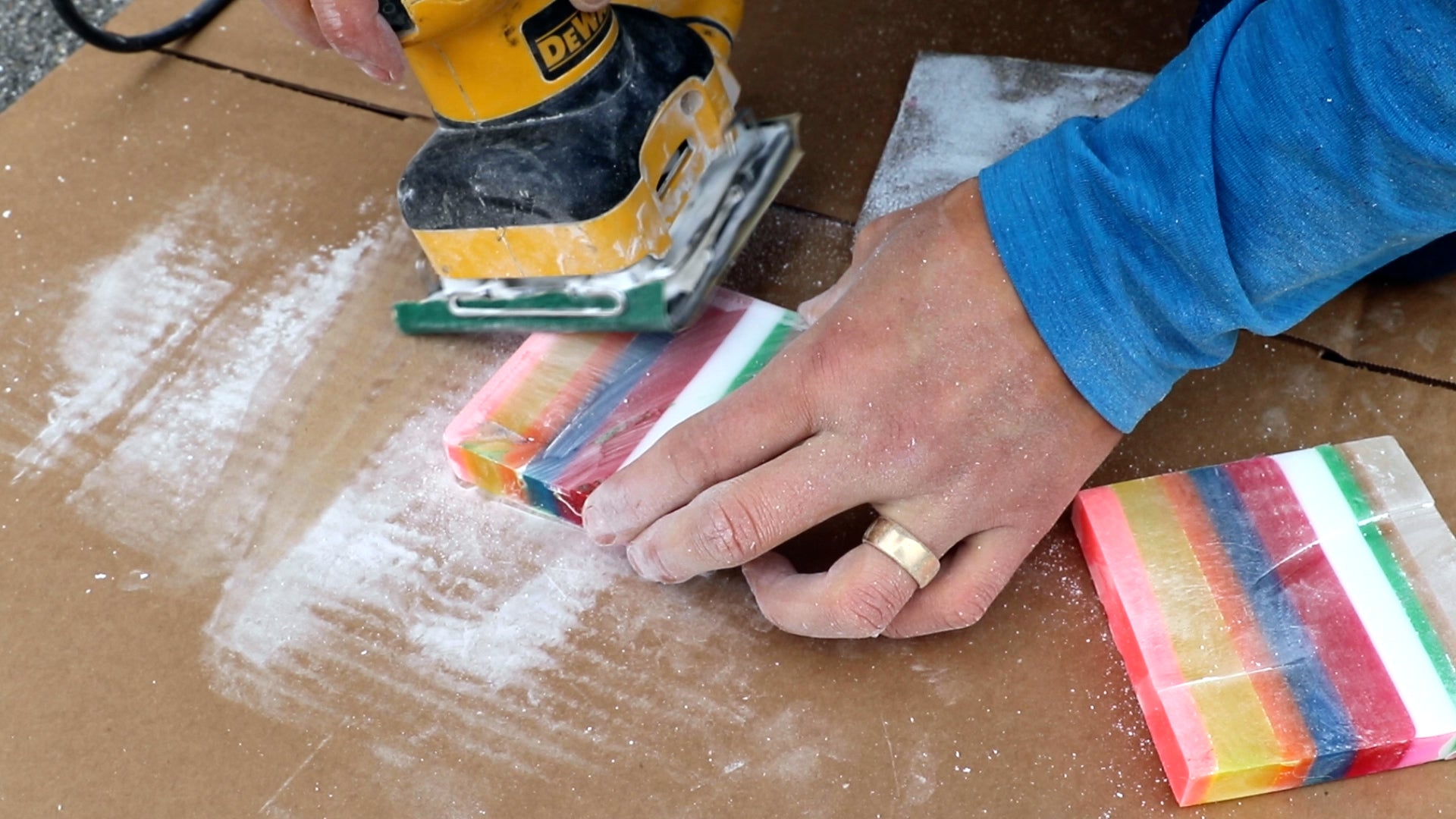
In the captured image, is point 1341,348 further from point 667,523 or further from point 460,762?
point 460,762

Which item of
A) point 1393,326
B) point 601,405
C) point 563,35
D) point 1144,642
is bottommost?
point 1393,326

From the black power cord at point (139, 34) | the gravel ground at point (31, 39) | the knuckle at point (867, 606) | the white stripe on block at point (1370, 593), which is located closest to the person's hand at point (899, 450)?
the knuckle at point (867, 606)

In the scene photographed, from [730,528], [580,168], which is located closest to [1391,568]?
[730,528]

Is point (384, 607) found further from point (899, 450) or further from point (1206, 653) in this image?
point (1206, 653)

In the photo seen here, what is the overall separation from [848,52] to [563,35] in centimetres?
66

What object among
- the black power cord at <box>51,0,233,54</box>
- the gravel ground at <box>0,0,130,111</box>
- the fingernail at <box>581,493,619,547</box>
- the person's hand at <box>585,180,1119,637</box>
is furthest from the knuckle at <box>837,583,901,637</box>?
the gravel ground at <box>0,0,130,111</box>

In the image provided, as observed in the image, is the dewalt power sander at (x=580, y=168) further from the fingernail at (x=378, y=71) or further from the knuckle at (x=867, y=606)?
the knuckle at (x=867, y=606)

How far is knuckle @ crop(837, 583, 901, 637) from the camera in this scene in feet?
3.49

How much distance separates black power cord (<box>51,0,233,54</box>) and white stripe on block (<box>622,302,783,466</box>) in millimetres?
1115

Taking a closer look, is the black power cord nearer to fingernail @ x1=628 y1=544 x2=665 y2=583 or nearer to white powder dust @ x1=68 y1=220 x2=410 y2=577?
white powder dust @ x1=68 y1=220 x2=410 y2=577

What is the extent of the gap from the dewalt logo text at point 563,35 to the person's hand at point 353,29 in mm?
46

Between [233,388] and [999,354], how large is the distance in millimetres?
936

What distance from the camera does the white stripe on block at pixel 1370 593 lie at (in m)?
1.00

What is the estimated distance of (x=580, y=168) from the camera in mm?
1212
